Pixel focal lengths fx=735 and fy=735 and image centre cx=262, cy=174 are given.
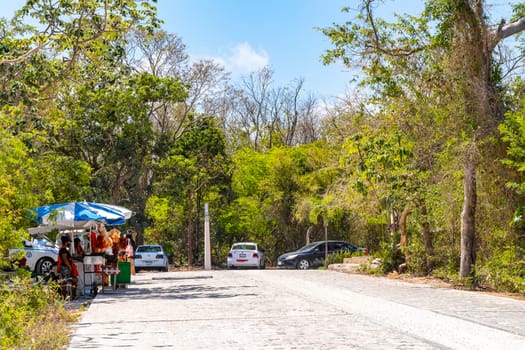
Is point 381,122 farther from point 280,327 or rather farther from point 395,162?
point 280,327

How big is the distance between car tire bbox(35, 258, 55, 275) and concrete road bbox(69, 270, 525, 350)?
928 centimetres

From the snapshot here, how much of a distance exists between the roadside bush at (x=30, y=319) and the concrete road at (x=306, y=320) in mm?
311

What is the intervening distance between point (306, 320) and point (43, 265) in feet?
58.1

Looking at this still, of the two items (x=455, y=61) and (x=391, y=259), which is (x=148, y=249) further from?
(x=455, y=61)

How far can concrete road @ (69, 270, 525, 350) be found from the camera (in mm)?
8984

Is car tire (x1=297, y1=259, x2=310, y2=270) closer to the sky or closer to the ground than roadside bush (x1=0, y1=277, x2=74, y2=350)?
closer to the sky

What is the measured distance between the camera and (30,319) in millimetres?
9734

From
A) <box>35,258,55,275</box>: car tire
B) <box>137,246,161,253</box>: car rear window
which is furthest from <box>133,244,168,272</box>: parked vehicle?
<box>35,258,55,275</box>: car tire

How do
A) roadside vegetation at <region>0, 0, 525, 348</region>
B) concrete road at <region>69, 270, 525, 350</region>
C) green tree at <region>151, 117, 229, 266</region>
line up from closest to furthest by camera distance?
concrete road at <region>69, 270, 525, 350</region> → roadside vegetation at <region>0, 0, 525, 348</region> → green tree at <region>151, 117, 229, 266</region>

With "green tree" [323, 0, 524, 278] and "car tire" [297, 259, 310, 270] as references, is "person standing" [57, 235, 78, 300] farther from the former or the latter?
"car tire" [297, 259, 310, 270]

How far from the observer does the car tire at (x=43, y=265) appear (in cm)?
2627

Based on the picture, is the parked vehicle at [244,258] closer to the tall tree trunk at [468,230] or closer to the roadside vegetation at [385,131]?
the roadside vegetation at [385,131]

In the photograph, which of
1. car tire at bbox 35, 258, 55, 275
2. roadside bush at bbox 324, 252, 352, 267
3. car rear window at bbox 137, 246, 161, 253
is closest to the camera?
car tire at bbox 35, 258, 55, 275

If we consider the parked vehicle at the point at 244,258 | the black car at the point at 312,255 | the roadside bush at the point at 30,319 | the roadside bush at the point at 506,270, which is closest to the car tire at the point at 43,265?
the parked vehicle at the point at 244,258
